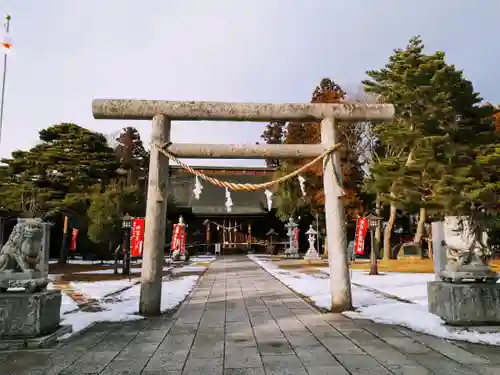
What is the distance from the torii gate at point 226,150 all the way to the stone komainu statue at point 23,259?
1819mm

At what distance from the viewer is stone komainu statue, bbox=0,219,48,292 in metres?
4.78

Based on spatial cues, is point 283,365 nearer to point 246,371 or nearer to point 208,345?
point 246,371

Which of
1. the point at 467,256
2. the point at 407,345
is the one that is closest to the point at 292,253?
the point at 467,256

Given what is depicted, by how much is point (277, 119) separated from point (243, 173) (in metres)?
33.7

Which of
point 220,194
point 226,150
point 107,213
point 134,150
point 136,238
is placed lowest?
point 136,238

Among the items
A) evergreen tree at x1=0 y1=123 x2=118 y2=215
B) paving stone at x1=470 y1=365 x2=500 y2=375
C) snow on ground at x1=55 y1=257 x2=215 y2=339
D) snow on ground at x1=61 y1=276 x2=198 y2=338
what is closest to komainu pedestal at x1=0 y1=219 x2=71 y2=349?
snow on ground at x1=55 y1=257 x2=215 y2=339

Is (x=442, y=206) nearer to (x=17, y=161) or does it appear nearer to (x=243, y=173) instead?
(x=17, y=161)

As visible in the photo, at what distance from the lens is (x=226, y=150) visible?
6996 mm

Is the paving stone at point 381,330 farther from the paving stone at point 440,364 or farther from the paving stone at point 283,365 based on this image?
the paving stone at point 283,365

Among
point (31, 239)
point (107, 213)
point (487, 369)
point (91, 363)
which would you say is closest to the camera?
point (487, 369)

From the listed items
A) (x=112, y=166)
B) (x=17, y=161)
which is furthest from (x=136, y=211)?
(x=17, y=161)

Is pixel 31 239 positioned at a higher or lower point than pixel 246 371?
higher

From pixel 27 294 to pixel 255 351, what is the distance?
122 inches

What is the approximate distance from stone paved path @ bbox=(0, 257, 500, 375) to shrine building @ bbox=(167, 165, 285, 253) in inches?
1168
